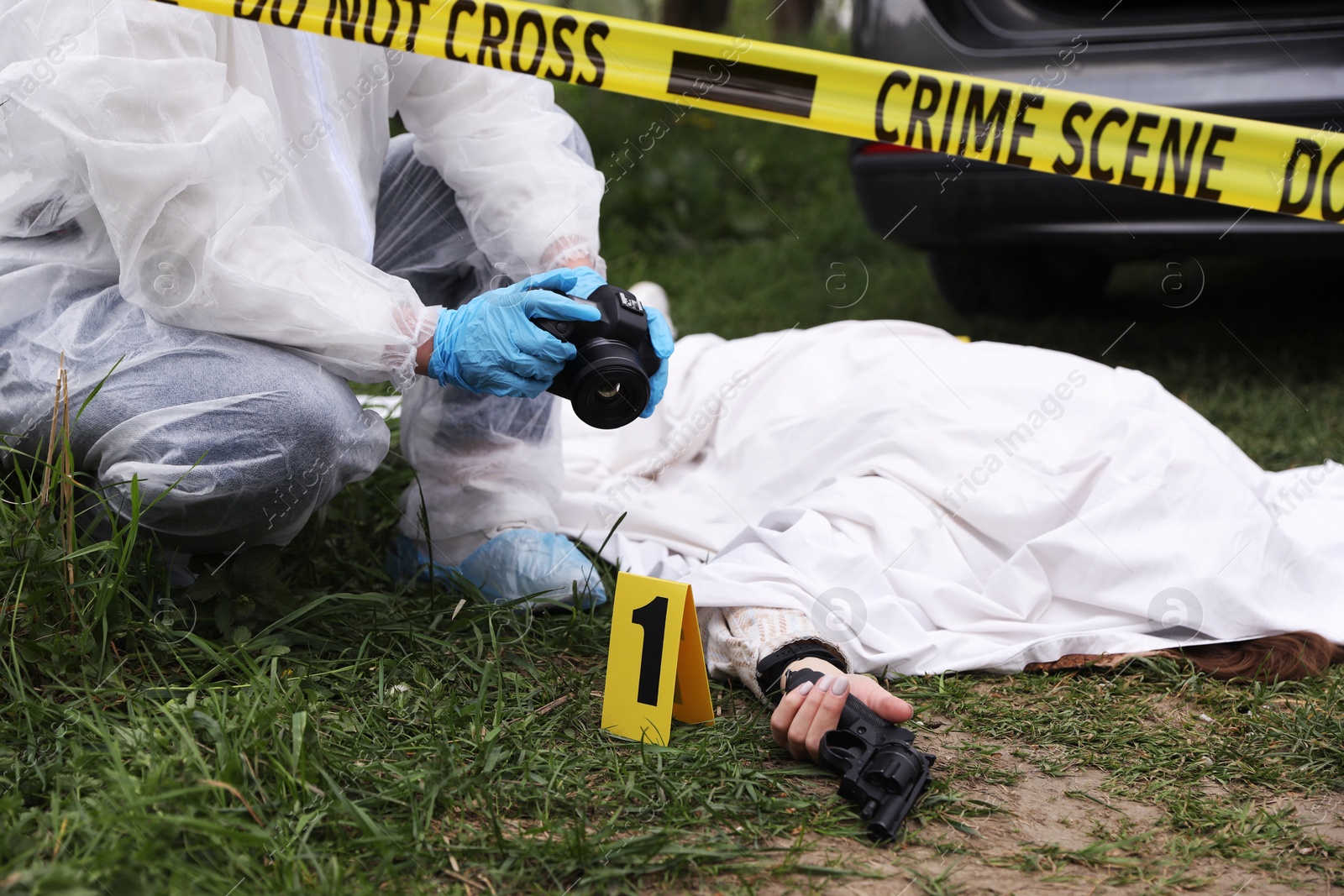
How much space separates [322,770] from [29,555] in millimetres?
603

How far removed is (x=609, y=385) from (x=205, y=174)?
64 centimetres

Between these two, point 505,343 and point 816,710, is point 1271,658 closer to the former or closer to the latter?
point 816,710

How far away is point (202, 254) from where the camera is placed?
157 cm

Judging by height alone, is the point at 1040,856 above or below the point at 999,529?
below

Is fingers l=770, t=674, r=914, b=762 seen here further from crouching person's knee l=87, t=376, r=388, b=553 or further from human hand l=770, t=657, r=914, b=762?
crouching person's knee l=87, t=376, r=388, b=553

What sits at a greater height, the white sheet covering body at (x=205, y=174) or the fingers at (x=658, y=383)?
the white sheet covering body at (x=205, y=174)

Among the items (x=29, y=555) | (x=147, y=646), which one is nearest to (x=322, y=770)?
(x=147, y=646)

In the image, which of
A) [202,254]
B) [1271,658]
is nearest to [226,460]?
[202,254]

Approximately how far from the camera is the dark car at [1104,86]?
2.56 metres

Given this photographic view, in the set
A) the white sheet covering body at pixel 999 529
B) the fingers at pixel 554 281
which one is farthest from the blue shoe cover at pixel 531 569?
the fingers at pixel 554 281

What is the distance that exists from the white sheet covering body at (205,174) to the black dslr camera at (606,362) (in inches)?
9.2

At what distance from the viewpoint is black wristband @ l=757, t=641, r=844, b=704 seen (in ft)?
5.41

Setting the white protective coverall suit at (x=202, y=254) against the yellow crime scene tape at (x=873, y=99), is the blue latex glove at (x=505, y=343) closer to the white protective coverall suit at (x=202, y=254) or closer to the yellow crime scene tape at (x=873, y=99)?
the white protective coverall suit at (x=202, y=254)

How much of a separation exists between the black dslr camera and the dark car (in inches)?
59.4
